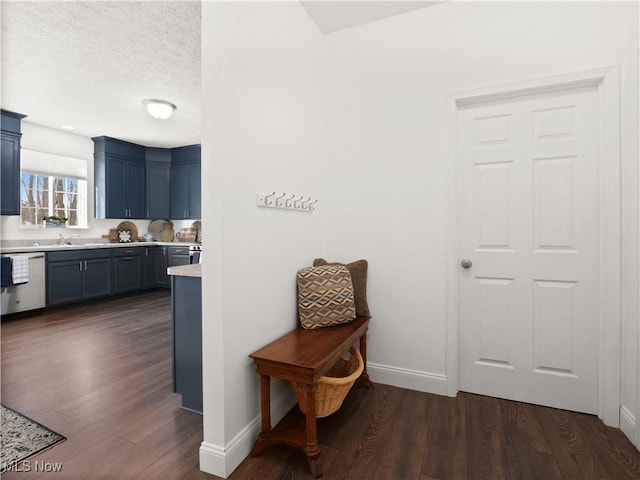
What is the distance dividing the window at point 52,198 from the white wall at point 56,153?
0.37 feet

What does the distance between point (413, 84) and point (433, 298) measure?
1.51m

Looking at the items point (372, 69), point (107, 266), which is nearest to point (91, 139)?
point (107, 266)

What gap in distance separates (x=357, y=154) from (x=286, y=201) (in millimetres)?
807

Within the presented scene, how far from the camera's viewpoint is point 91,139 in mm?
5660

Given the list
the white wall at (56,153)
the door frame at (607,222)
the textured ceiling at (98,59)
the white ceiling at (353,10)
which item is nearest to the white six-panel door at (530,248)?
the door frame at (607,222)

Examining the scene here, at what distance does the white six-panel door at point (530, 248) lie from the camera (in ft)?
6.63

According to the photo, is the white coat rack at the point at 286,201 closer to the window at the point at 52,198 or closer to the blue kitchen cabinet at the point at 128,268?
the blue kitchen cabinet at the point at 128,268

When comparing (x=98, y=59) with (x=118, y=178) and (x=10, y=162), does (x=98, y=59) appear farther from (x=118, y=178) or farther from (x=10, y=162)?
(x=118, y=178)

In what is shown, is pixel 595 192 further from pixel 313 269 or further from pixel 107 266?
pixel 107 266

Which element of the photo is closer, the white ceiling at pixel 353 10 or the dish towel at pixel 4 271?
the white ceiling at pixel 353 10

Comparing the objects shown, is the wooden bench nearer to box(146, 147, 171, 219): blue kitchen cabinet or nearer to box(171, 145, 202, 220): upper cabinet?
box(171, 145, 202, 220): upper cabinet

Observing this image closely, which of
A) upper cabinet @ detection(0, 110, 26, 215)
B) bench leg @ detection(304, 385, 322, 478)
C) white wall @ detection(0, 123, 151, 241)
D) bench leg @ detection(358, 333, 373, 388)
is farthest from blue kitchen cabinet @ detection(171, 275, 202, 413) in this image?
white wall @ detection(0, 123, 151, 241)

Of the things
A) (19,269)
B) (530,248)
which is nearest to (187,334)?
(530,248)

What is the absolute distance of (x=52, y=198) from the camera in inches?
205
